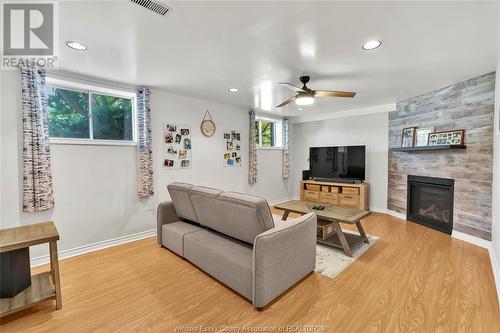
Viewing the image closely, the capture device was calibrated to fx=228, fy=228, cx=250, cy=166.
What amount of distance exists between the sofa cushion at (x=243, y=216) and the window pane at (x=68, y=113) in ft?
7.99

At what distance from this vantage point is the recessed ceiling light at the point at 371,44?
225cm

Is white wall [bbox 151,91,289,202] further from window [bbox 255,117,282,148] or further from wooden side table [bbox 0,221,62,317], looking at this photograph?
wooden side table [bbox 0,221,62,317]

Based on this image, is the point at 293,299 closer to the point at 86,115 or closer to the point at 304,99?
the point at 304,99

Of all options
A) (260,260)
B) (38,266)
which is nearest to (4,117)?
(38,266)

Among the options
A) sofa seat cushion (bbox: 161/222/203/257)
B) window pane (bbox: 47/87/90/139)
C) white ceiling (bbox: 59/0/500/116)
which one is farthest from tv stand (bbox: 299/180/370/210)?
window pane (bbox: 47/87/90/139)

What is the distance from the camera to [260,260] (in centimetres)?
193

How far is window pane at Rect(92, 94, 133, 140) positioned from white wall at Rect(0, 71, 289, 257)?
0.79 feet

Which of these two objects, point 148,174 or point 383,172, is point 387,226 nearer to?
point 383,172

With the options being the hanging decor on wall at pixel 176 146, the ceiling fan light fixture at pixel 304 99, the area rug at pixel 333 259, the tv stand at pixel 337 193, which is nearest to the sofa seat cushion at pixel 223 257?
the area rug at pixel 333 259

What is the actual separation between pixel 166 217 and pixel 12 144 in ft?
6.50

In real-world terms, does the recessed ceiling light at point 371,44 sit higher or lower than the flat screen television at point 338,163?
higher

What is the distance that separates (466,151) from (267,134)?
4.13 metres

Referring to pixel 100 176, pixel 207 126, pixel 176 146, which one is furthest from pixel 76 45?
pixel 207 126

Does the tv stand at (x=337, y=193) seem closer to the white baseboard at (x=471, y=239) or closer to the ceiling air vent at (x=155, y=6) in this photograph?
the white baseboard at (x=471, y=239)
